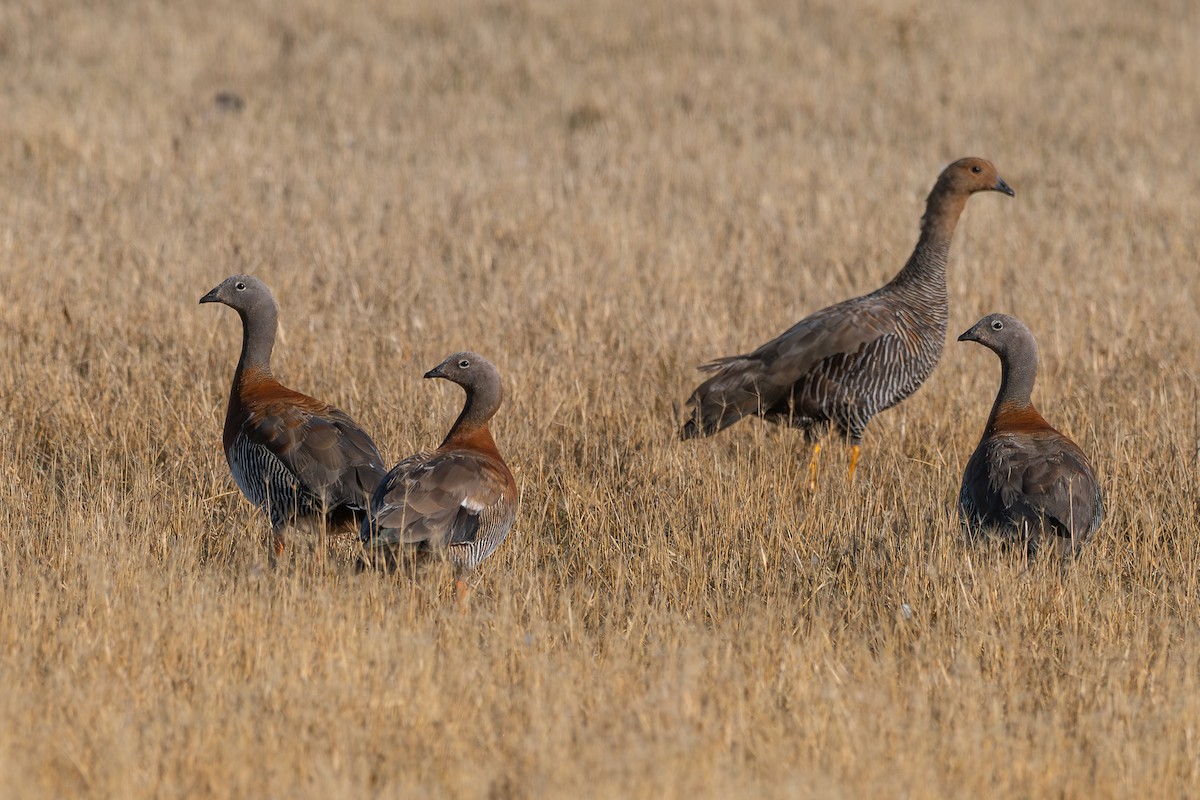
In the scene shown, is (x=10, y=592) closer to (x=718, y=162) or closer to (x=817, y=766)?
(x=817, y=766)

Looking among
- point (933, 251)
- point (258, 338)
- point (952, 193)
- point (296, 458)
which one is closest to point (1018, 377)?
point (933, 251)

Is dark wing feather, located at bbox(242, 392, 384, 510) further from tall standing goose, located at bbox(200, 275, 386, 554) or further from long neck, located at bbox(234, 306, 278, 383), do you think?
long neck, located at bbox(234, 306, 278, 383)

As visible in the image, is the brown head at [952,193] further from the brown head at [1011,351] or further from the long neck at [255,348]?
the long neck at [255,348]

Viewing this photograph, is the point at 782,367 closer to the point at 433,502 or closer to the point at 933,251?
the point at 933,251

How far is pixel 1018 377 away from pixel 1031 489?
3.23 feet

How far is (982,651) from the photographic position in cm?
509

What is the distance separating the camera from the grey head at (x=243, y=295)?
6.78 metres

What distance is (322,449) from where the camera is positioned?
19.1 feet

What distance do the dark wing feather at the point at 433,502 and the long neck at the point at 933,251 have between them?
3378 millimetres

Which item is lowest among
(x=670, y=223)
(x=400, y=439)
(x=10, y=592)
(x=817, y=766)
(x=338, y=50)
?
(x=817, y=766)

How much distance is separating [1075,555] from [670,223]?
726 centimetres

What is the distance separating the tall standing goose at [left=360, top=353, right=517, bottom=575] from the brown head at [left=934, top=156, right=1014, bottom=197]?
12.7 ft

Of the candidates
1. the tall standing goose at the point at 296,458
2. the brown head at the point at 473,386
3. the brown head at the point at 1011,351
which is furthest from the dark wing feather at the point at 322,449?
the brown head at the point at 1011,351

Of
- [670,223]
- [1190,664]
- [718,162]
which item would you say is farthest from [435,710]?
[718,162]
